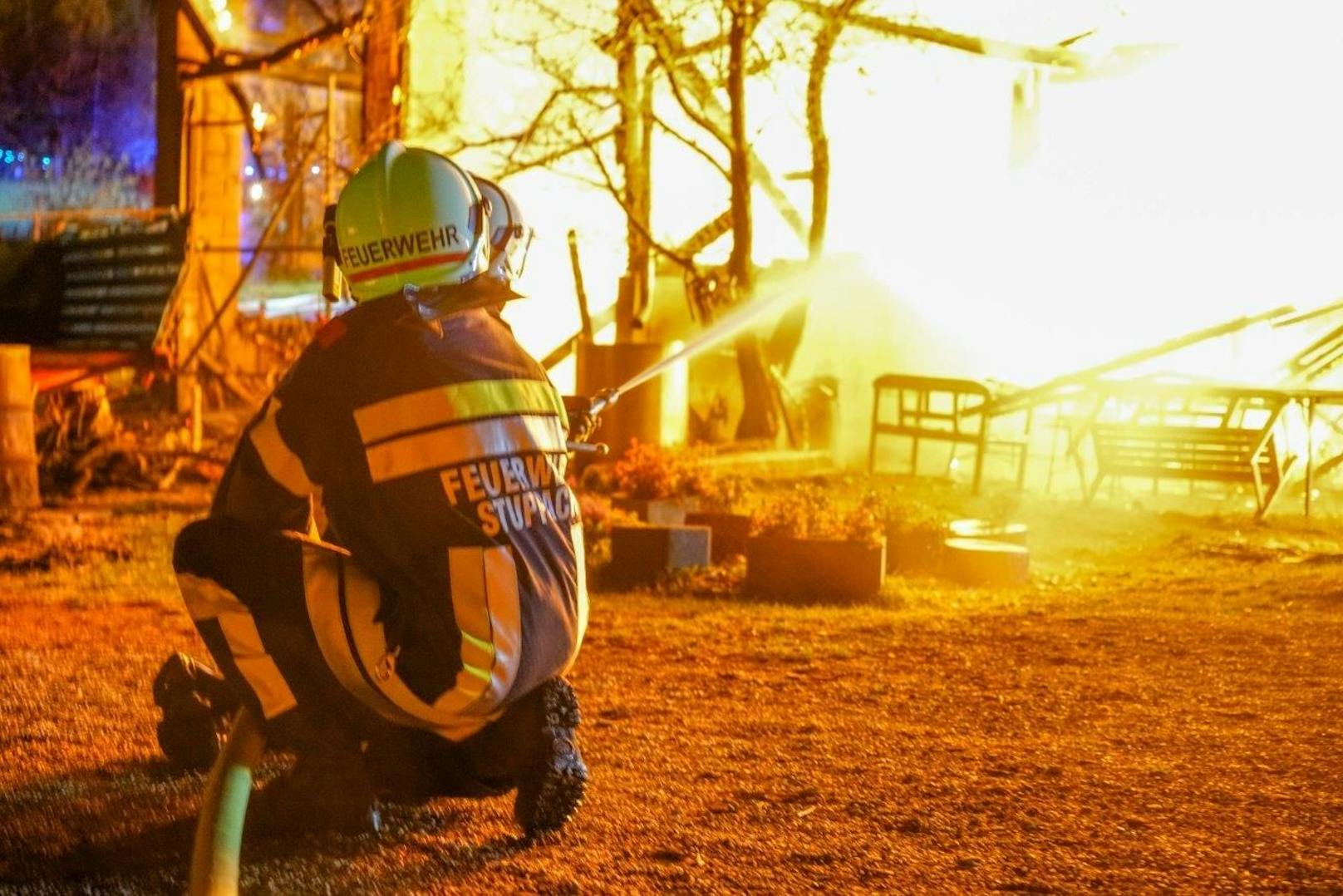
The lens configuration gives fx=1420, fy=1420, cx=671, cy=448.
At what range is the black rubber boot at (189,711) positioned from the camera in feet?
14.2

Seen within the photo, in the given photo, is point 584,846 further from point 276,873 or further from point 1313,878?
point 1313,878

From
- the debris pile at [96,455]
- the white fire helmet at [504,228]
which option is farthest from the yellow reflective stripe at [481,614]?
the debris pile at [96,455]

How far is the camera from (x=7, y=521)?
8.62 m

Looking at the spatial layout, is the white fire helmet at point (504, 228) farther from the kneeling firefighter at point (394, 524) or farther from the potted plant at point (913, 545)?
the potted plant at point (913, 545)

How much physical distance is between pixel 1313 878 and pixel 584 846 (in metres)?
1.82

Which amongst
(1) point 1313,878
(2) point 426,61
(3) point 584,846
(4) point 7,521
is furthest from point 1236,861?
(2) point 426,61

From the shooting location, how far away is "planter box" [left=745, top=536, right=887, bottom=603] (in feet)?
25.0

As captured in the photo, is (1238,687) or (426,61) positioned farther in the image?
(426,61)

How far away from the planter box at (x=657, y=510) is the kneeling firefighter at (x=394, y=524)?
5713mm

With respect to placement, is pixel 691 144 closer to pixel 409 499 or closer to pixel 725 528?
pixel 725 528

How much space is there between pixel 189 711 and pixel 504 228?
6.03 feet

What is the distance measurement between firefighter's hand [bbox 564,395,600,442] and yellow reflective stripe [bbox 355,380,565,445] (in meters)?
0.83

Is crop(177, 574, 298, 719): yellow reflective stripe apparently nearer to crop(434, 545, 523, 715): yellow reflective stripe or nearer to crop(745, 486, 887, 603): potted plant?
crop(434, 545, 523, 715): yellow reflective stripe

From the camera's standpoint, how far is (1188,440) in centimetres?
1128
